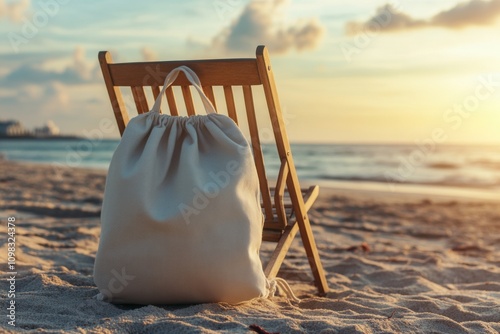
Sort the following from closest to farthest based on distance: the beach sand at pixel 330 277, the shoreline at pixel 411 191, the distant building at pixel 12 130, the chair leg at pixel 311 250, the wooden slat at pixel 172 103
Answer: the beach sand at pixel 330 277
the wooden slat at pixel 172 103
the chair leg at pixel 311 250
the shoreline at pixel 411 191
the distant building at pixel 12 130

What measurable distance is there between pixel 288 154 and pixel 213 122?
52cm

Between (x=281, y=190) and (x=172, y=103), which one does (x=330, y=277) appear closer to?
(x=281, y=190)

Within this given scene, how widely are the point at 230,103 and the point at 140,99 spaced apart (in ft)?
1.66

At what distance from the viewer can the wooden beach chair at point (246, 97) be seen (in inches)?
105

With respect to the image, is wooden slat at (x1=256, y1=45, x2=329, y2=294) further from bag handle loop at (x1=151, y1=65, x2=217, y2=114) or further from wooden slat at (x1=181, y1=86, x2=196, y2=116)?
wooden slat at (x1=181, y1=86, x2=196, y2=116)

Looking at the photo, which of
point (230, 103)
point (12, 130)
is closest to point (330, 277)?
point (230, 103)

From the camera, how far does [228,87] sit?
9.02 ft

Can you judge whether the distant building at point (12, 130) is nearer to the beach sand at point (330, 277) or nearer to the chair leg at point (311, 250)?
the beach sand at point (330, 277)

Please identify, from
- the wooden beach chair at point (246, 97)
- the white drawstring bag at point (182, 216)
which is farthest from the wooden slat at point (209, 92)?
the white drawstring bag at point (182, 216)

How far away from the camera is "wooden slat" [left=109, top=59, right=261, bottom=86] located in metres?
2.66

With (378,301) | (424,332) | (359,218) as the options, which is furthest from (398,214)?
(424,332)

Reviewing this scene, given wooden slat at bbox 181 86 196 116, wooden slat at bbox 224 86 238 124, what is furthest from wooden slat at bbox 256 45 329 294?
wooden slat at bbox 181 86 196 116

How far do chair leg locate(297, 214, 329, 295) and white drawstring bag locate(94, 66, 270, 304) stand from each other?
652mm

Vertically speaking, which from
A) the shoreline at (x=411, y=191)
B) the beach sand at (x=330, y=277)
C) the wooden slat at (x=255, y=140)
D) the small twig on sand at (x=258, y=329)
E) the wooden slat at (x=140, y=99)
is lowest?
the small twig on sand at (x=258, y=329)
